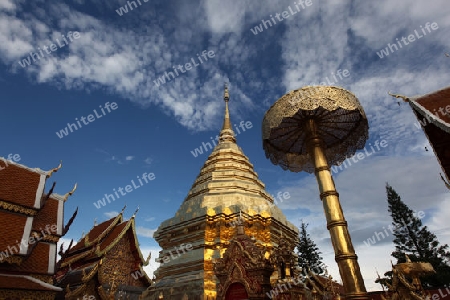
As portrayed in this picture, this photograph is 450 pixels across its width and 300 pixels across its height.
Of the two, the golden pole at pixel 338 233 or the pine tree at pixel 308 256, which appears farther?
the pine tree at pixel 308 256

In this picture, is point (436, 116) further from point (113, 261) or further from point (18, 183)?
point (113, 261)

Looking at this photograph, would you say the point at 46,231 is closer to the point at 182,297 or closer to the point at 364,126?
the point at 182,297

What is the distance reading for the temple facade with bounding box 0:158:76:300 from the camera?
8.55 meters

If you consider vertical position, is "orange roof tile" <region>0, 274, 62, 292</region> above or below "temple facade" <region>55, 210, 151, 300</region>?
below

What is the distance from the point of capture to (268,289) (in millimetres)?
6125

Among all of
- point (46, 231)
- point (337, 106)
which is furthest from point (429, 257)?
point (46, 231)

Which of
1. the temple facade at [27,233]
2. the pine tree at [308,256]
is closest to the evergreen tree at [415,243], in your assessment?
the pine tree at [308,256]

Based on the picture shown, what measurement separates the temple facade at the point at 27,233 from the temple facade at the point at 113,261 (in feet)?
7.12

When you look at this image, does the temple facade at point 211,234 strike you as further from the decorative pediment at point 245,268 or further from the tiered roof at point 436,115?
the tiered roof at point 436,115

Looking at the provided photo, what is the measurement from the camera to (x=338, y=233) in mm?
5449

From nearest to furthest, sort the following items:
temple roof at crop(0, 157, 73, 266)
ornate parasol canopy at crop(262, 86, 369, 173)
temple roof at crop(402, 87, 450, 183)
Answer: temple roof at crop(402, 87, 450, 183)
ornate parasol canopy at crop(262, 86, 369, 173)
temple roof at crop(0, 157, 73, 266)

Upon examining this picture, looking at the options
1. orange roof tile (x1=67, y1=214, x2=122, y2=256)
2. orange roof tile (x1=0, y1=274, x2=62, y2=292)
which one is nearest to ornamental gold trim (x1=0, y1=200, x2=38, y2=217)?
orange roof tile (x1=0, y1=274, x2=62, y2=292)

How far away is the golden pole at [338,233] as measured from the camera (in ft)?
16.3

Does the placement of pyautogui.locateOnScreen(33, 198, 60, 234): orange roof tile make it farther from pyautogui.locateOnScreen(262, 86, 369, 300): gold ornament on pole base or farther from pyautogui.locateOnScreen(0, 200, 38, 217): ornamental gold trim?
pyautogui.locateOnScreen(262, 86, 369, 300): gold ornament on pole base
